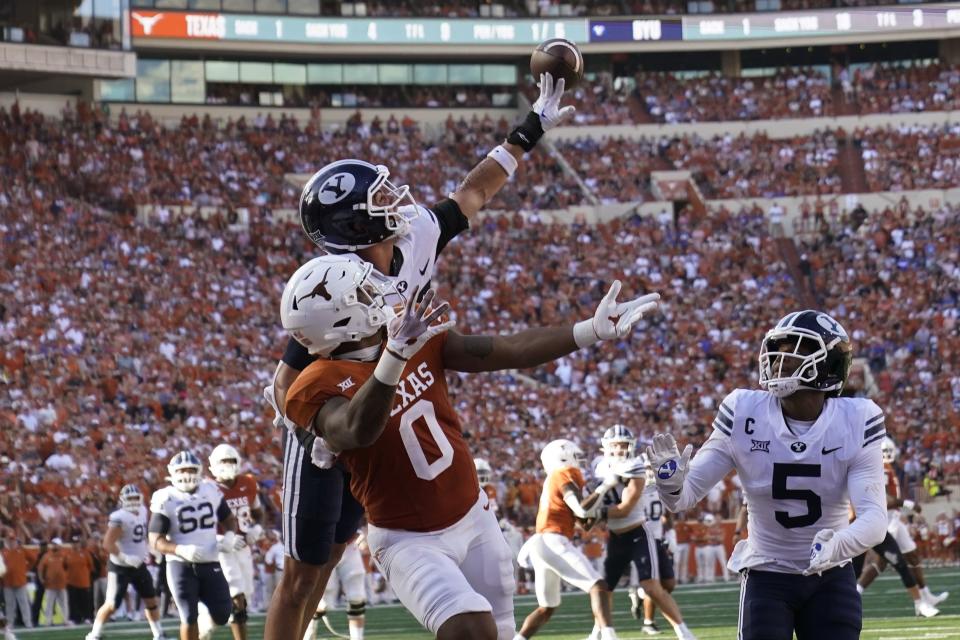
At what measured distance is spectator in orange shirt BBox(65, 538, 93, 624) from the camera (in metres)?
18.8

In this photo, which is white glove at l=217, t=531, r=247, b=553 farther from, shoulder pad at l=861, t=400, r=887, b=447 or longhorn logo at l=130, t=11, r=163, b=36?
longhorn logo at l=130, t=11, r=163, b=36

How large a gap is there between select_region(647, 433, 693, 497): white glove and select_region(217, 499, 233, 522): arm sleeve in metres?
7.09

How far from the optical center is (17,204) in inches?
1126

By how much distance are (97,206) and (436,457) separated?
88.8 feet

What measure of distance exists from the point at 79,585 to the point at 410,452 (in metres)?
14.3

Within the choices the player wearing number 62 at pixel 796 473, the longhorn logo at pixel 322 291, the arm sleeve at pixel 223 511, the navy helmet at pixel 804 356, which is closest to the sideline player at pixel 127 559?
the arm sleeve at pixel 223 511

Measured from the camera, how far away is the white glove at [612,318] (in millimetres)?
4918

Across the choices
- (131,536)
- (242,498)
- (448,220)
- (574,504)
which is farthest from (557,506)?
(448,220)

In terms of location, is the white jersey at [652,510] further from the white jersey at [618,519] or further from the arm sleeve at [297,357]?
the arm sleeve at [297,357]

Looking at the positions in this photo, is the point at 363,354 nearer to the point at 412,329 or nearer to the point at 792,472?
the point at 412,329

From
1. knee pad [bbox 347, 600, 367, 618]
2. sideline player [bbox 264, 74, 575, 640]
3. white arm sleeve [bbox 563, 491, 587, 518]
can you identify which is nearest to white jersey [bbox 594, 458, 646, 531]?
white arm sleeve [bbox 563, 491, 587, 518]

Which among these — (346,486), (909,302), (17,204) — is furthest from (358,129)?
(346,486)

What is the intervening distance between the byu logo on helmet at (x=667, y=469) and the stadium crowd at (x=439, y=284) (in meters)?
14.6

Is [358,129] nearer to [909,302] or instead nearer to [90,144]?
[90,144]
